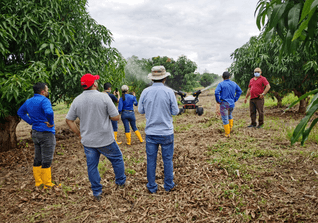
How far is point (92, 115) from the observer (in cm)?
336

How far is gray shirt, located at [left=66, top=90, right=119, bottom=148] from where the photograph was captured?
3355 mm

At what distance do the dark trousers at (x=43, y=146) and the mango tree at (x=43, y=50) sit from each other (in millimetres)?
1033

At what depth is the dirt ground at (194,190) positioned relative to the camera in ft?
9.73

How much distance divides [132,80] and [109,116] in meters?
15.3

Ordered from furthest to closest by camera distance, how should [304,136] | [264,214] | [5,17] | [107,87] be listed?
[107,87]
[5,17]
[264,214]
[304,136]

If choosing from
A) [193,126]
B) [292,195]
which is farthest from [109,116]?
[193,126]

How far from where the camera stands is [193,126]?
368 inches

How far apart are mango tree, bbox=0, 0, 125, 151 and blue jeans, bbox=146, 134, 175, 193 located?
2845mm

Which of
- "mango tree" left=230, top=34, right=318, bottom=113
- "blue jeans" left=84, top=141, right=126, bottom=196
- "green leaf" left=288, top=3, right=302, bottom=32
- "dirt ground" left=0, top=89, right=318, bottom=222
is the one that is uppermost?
"mango tree" left=230, top=34, right=318, bottom=113

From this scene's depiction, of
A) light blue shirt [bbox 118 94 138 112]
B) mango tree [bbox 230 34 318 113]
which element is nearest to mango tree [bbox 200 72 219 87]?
mango tree [bbox 230 34 318 113]

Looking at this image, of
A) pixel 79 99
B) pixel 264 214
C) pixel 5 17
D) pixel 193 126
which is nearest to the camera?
pixel 264 214

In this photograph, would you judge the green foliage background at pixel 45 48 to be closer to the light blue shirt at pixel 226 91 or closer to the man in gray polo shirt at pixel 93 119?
the man in gray polo shirt at pixel 93 119

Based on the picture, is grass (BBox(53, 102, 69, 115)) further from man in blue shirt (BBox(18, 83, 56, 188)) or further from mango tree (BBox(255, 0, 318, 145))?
mango tree (BBox(255, 0, 318, 145))

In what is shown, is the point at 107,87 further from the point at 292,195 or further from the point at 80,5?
the point at 292,195
